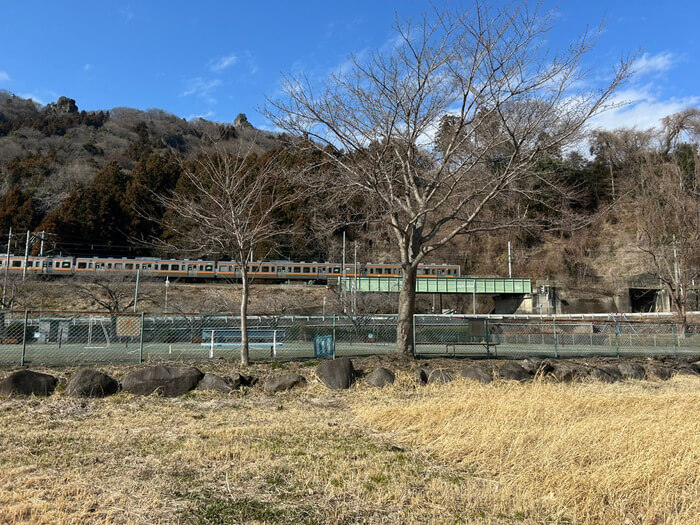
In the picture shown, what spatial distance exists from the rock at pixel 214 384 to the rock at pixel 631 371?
311 inches

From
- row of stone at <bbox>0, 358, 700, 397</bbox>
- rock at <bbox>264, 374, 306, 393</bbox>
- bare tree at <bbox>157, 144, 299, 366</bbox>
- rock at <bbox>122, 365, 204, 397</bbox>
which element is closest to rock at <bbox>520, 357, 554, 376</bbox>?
row of stone at <bbox>0, 358, 700, 397</bbox>

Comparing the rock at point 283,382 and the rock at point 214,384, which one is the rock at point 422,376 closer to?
the rock at point 283,382

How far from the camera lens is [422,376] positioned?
8.82m

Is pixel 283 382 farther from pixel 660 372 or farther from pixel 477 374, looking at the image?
pixel 660 372

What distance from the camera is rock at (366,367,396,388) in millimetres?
8445

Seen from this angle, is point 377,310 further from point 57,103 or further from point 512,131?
point 57,103

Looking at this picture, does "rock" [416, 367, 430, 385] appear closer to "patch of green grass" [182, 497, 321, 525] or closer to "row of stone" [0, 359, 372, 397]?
"row of stone" [0, 359, 372, 397]

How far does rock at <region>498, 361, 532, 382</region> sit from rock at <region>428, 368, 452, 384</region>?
1.09 meters

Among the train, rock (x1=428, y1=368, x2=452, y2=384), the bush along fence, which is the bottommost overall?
rock (x1=428, y1=368, x2=452, y2=384)

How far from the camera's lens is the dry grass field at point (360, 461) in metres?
3.23

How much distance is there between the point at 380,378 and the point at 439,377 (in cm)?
109

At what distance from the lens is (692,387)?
8992mm

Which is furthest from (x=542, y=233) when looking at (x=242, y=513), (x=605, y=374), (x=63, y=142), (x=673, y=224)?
(x=63, y=142)

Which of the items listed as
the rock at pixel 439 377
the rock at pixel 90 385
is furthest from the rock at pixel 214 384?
the rock at pixel 439 377
